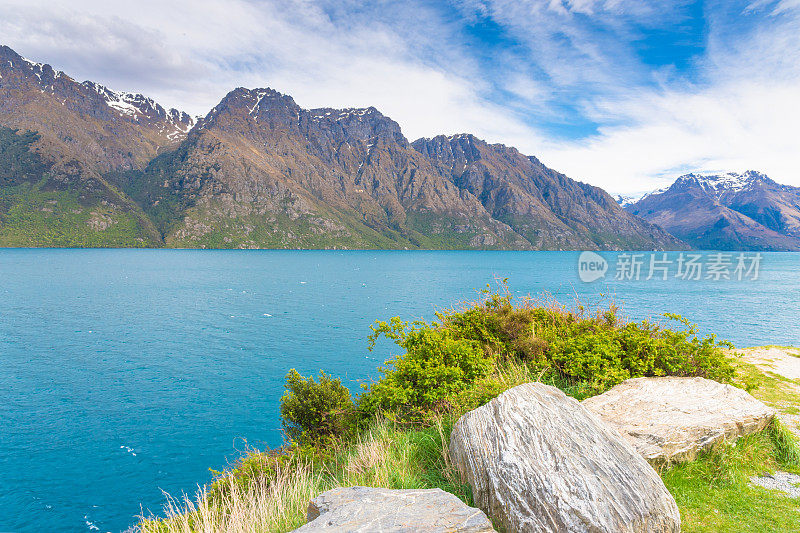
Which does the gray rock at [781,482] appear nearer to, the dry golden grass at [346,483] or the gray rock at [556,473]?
the gray rock at [556,473]

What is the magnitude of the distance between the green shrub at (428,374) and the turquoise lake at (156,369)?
682 centimetres

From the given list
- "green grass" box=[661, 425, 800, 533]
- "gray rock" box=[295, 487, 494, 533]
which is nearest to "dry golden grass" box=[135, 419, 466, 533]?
"gray rock" box=[295, 487, 494, 533]

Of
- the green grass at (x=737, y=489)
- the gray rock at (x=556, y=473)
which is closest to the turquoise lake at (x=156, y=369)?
the green grass at (x=737, y=489)

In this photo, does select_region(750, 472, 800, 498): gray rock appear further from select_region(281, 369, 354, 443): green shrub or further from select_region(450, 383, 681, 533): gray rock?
select_region(281, 369, 354, 443): green shrub

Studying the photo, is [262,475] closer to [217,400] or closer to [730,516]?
[730,516]

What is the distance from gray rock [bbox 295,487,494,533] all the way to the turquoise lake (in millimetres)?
10303

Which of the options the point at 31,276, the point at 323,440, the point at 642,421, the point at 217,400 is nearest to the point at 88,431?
the point at 217,400

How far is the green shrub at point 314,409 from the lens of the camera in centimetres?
1220

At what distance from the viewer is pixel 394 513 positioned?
4.97m

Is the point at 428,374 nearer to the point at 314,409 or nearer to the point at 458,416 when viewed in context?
the point at 458,416

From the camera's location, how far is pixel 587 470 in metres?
5.51

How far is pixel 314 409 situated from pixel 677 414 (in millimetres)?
10072

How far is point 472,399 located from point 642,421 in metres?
3.42

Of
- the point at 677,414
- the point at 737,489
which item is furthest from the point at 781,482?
the point at 677,414
